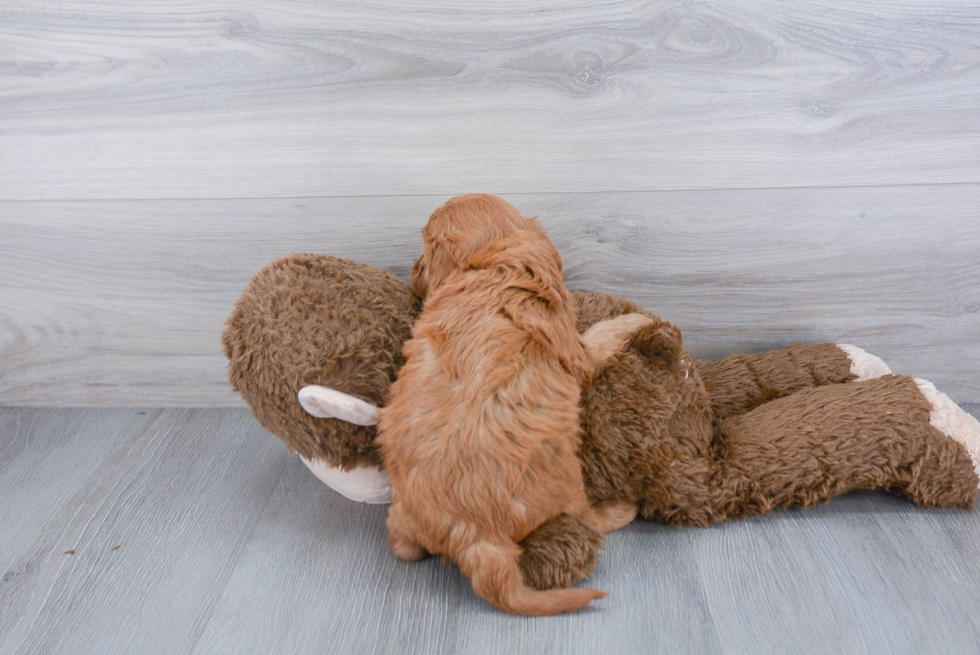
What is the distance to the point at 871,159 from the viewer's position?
1.30 m

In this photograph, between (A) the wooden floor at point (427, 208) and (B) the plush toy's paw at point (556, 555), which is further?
(A) the wooden floor at point (427, 208)

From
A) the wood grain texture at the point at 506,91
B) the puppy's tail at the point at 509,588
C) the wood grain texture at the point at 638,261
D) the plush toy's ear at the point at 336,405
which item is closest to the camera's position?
the puppy's tail at the point at 509,588

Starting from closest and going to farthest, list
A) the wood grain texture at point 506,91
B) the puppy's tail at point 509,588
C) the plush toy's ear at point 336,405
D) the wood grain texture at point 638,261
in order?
1. the puppy's tail at point 509,588
2. the plush toy's ear at point 336,405
3. the wood grain texture at point 506,91
4. the wood grain texture at point 638,261

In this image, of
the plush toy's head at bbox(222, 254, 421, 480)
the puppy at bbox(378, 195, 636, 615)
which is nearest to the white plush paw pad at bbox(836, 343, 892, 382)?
the puppy at bbox(378, 195, 636, 615)

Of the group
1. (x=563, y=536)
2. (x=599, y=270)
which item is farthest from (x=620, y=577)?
(x=599, y=270)

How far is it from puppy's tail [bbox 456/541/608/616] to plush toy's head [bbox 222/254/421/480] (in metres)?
0.27

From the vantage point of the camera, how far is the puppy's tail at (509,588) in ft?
3.09

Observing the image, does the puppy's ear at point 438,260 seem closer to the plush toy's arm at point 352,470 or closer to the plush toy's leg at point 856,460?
the plush toy's arm at point 352,470

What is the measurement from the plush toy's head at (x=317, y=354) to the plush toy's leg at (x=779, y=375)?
623mm

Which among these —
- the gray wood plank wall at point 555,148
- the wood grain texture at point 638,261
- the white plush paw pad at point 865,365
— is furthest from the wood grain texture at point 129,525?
the white plush paw pad at point 865,365

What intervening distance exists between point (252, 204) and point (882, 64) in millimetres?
1220

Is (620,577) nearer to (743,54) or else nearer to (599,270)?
(599,270)

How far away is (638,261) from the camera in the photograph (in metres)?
1.38

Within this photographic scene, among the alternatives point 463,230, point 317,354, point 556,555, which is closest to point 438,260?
point 463,230
